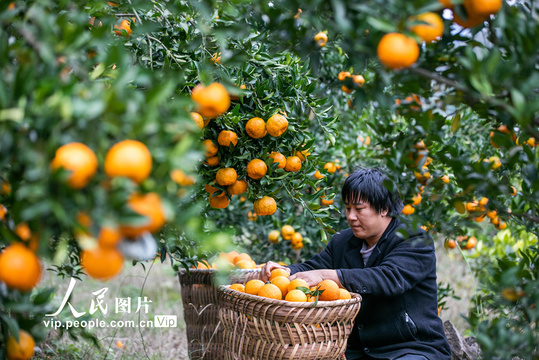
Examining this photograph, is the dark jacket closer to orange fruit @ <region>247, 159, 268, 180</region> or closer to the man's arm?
the man's arm

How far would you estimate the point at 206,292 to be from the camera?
8.52 feet

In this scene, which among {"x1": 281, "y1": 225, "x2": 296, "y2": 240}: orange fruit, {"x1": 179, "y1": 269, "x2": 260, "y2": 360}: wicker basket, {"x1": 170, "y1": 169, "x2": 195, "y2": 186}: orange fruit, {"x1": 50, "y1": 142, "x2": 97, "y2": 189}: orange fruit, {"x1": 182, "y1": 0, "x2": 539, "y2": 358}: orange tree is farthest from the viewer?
{"x1": 281, "y1": 225, "x2": 296, "y2": 240}: orange fruit

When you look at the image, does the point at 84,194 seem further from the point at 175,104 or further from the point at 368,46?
the point at 368,46

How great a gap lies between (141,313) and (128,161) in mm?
3409

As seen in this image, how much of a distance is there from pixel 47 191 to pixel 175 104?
0.88 feet

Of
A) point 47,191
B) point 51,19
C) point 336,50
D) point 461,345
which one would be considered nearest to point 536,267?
point 47,191

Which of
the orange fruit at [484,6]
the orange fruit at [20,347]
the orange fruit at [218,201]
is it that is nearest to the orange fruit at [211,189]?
the orange fruit at [218,201]

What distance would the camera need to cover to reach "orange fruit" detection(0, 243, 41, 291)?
786 mm

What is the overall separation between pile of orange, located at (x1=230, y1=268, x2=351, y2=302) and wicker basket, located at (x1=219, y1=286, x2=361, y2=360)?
0.23ft

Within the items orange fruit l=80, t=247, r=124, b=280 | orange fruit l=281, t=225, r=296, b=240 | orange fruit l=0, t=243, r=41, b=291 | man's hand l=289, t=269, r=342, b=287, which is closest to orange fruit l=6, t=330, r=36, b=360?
orange fruit l=0, t=243, r=41, b=291

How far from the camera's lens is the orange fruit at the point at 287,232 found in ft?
9.90

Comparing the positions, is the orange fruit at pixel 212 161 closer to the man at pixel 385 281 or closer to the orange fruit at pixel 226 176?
the orange fruit at pixel 226 176

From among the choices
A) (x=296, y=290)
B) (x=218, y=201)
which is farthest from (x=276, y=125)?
(x=296, y=290)

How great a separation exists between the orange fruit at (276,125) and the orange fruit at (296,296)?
24.5 inches
